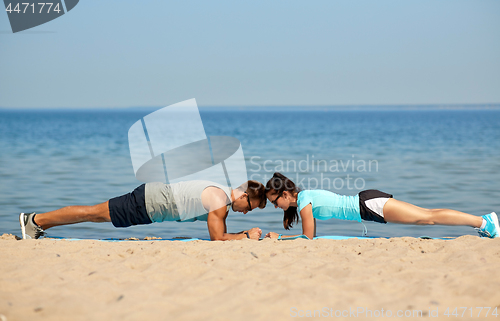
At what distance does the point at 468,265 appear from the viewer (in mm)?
3881

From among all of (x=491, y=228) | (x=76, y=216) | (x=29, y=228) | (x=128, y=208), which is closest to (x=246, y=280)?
(x=128, y=208)

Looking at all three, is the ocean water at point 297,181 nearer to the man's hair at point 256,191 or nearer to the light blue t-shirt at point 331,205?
the light blue t-shirt at point 331,205

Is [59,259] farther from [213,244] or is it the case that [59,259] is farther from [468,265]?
[468,265]

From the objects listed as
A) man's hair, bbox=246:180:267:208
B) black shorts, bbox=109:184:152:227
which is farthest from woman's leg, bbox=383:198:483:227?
black shorts, bbox=109:184:152:227

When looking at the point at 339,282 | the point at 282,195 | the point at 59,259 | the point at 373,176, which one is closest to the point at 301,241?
the point at 282,195

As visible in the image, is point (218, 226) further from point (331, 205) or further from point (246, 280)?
point (246, 280)

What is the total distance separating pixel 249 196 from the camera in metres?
5.30

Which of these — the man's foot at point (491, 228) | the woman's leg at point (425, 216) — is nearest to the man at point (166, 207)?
the woman's leg at point (425, 216)

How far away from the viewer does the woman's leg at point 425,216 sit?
212 inches

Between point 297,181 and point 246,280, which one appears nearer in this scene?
point 246,280

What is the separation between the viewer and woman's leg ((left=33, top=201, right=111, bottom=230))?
17.7 feet

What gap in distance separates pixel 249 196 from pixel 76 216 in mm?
2227

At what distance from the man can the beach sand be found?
64cm

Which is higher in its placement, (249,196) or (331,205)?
(249,196)
